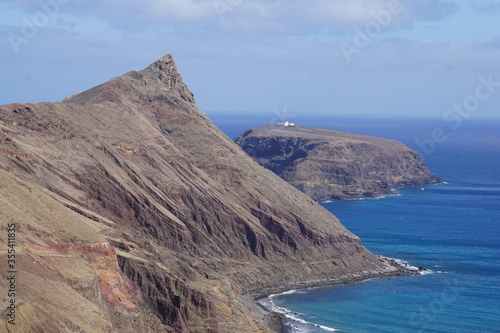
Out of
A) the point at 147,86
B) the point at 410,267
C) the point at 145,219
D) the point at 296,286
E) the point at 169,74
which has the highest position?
the point at 169,74

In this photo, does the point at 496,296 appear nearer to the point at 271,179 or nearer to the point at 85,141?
the point at 271,179

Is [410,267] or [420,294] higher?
[410,267]

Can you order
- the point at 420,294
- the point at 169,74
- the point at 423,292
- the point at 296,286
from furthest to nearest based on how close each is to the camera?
the point at 169,74, the point at 296,286, the point at 423,292, the point at 420,294

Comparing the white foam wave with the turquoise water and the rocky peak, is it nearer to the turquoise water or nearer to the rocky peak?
the turquoise water

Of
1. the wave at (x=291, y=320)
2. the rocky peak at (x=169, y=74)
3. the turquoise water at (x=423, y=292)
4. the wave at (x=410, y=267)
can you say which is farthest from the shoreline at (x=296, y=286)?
the rocky peak at (x=169, y=74)

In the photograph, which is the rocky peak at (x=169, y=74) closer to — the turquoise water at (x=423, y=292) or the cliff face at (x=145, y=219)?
the cliff face at (x=145, y=219)

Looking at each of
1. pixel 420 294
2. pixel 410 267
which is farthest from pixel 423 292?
pixel 410 267

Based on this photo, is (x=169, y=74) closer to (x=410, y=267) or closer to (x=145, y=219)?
(x=145, y=219)
